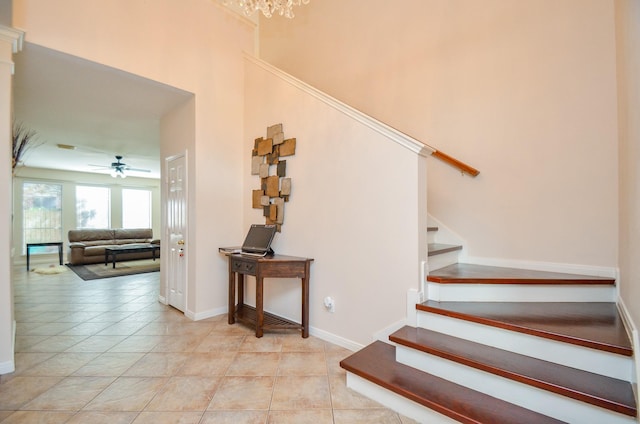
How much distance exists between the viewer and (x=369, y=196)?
7.88ft

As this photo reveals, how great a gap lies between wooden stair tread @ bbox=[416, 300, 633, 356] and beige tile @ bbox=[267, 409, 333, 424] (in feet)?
3.02

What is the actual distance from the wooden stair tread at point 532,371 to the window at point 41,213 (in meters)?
10.3

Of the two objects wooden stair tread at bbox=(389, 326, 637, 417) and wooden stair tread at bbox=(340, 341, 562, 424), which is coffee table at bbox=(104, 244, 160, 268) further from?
wooden stair tread at bbox=(389, 326, 637, 417)

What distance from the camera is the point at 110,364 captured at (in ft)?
7.59

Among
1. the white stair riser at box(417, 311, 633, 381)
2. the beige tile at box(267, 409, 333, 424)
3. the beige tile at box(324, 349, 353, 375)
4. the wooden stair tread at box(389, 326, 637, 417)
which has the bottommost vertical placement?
the beige tile at box(324, 349, 353, 375)

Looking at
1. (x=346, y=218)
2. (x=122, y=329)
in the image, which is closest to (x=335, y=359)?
(x=346, y=218)

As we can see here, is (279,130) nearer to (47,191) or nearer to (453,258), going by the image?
(453,258)

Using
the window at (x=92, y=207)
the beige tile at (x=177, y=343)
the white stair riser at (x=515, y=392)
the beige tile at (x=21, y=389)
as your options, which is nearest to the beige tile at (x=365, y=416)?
the white stair riser at (x=515, y=392)

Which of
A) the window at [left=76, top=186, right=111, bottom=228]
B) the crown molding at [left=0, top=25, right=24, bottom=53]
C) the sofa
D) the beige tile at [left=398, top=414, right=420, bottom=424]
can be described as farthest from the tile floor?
the window at [left=76, top=186, right=111, bottom=228]

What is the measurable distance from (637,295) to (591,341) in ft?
1.06

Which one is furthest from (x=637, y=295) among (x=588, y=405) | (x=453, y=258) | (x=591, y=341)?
(x=453, y=258)

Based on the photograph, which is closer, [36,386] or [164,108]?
[36,386]

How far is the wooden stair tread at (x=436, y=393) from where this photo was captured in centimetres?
138

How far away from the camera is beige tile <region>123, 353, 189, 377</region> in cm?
218
